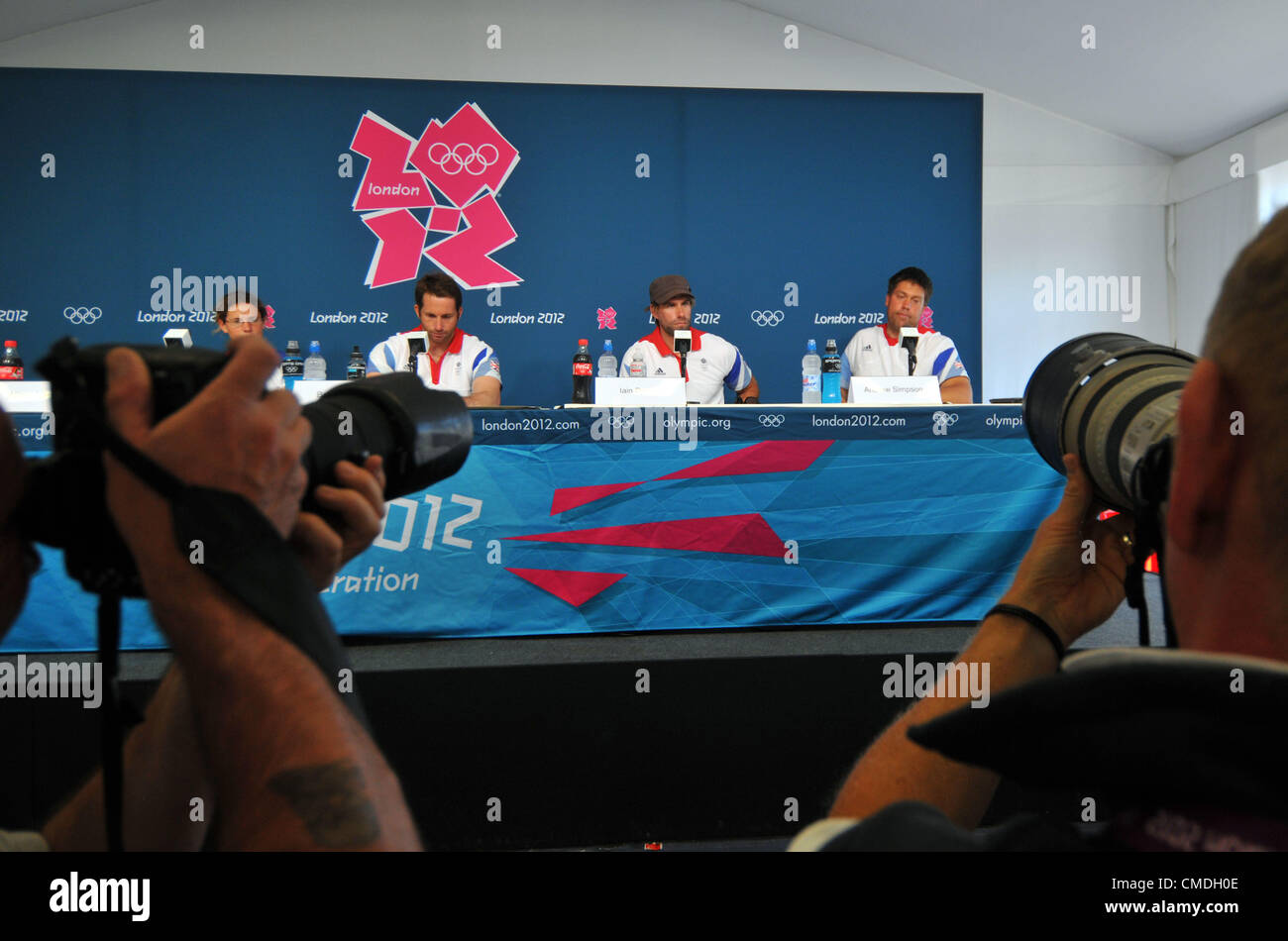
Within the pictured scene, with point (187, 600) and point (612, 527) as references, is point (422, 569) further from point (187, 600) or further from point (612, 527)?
point (187, 600)

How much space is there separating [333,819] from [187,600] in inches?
4.0

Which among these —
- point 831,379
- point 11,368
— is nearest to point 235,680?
point 831,379

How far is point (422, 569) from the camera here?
2.13 metres

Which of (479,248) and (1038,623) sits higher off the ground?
(479,248)

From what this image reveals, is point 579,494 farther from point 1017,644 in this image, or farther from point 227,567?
point 227,567

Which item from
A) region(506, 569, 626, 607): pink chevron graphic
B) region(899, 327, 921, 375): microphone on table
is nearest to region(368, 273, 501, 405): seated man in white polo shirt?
region(506, 569, 626, 607): pink chevron graphic

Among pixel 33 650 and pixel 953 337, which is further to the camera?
pixel 953 337

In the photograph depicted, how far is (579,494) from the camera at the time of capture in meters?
2.18

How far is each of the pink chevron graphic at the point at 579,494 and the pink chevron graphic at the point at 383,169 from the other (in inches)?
111

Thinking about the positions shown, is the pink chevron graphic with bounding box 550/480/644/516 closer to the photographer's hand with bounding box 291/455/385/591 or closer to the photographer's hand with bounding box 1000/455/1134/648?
the photographer's hand with bounding box 1000/455/1134/648

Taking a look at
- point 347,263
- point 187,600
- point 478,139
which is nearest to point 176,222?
point 347,263

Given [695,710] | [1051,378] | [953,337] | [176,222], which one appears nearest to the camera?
[1051,378]

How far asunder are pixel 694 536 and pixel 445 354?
73.2 inches

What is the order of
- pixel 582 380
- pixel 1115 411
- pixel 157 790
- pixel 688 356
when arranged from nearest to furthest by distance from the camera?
pixel 157 790 < pixel 1115 411 < pixel 582 380 < pixel 688 356
